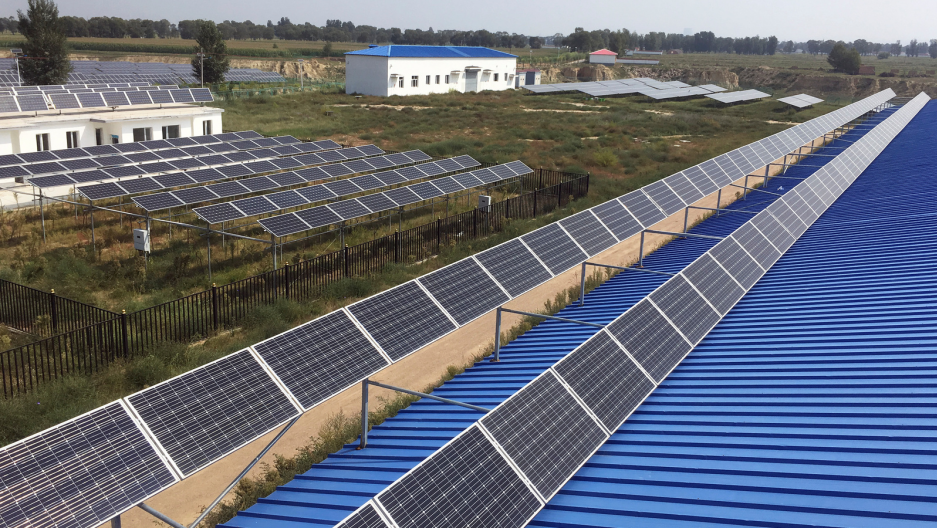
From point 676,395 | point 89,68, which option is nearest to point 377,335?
point 676,395

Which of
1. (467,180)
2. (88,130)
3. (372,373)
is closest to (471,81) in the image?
(88,130)

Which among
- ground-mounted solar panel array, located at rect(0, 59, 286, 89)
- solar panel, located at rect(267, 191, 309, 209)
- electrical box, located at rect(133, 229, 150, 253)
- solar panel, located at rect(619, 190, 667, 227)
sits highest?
ground-mounted solar panel array, located at rect(0, 59, 286, 89)

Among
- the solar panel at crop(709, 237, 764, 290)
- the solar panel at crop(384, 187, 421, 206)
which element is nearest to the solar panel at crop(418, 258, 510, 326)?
the solar panel at crop(709, 237, 764, 290)

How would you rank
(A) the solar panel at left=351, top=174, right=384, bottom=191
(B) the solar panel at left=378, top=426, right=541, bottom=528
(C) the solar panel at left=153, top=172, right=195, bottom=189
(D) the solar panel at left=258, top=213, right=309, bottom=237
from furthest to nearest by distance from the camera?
(A) the solar panel at left=351, top=174, right=384, bottom=191 → (C) the solar panel at left=153, top=172, right=195, bottom=189 → (D) the solar panel at left=258, top=213, right=309, bottom=237 → (B) the solar panel at left=378, top=426, right=541, bottom=528

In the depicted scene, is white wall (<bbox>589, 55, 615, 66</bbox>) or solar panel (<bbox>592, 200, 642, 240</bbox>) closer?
solar panel (<bbox>592, 200, 642, 240</bbox>)

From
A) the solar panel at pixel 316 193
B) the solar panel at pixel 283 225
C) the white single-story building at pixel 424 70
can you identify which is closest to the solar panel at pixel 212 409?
the solar panel at pixel 283 225

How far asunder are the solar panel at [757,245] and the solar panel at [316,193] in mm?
16289

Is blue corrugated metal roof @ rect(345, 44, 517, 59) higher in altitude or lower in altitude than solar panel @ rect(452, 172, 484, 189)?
higher

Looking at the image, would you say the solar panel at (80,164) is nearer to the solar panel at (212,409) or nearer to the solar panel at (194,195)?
the solar panel at (194,195)

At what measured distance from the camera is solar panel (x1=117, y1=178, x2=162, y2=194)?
2586 centimetres

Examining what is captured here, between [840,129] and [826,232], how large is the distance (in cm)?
3886

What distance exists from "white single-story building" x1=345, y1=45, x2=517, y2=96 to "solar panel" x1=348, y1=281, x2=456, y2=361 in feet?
242

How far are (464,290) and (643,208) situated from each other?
9.76 metres

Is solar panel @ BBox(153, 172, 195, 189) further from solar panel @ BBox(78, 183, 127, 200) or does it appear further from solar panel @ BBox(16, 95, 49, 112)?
solar panel @ BBox(16, 95, 49, 112)
